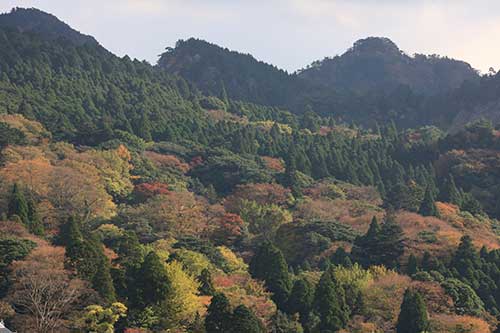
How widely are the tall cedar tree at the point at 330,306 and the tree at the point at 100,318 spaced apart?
44.1 ft

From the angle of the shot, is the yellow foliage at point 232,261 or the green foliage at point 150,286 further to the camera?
the yellow foliage at point 232,261

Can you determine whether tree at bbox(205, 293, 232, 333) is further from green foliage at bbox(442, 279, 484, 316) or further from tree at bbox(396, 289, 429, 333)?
green foliage at bbox(442, 279, 484, 316)

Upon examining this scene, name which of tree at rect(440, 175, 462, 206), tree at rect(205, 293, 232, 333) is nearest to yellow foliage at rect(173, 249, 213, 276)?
tree at rect(205, 293, 232, 333)

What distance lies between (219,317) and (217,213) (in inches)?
1405

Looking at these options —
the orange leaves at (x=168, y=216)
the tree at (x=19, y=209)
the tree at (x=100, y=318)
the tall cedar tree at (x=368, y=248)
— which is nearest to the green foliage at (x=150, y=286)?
the tree at (x=100, y=318)

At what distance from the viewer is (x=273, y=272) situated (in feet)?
209

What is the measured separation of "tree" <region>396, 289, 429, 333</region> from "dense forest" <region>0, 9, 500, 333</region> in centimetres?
8

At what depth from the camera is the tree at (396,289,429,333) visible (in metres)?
56.7

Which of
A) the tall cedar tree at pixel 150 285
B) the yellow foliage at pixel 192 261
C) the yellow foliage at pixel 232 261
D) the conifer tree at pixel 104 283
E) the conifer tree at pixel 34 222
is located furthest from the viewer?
the yellow foliage at pixel 232 261

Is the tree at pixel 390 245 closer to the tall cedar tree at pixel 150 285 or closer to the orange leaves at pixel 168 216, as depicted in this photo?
the orange leaves at pixel 168 216

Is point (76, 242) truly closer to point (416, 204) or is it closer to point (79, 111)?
point (416, 204)

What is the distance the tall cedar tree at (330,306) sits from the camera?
57.2 m

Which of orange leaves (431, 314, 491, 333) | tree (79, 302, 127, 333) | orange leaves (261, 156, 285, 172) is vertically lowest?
tree (79, 302, 127, 333)

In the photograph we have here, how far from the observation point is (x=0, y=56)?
138 m
